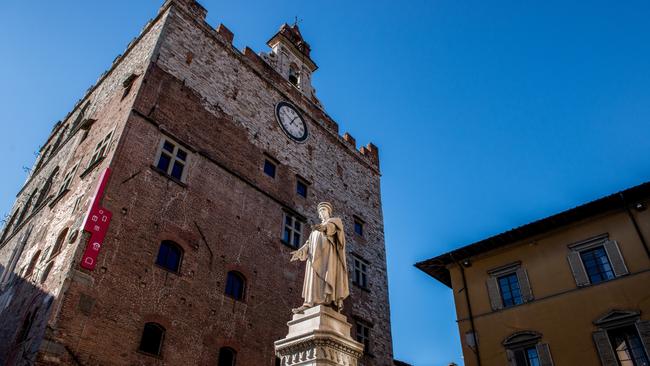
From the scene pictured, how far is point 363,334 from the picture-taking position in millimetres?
20719

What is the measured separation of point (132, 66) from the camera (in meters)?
19.3

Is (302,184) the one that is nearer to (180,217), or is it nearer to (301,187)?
(301,187)

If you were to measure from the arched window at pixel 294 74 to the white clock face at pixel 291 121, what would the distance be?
141 inches

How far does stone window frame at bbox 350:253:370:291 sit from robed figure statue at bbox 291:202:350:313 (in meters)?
14.0

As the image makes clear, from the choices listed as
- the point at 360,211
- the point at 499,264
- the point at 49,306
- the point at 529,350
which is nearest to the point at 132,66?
the point at 49,306

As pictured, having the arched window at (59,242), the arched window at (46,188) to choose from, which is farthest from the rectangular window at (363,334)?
the arched window at (46,188)

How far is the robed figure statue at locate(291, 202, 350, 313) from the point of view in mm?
7520

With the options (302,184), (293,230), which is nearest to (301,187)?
(302,184)

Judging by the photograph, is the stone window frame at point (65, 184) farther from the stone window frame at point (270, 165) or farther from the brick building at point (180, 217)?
the stone window frame at point (270, 165)

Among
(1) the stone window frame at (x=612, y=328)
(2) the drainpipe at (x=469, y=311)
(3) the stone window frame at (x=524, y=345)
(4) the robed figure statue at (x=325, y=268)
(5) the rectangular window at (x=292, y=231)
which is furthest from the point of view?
(5) the rectangular window at (x=292, y=231)

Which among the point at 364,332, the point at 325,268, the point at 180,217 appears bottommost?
the point at 325,268

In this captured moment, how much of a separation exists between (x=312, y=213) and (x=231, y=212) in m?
5.08

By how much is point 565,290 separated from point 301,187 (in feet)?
37.8

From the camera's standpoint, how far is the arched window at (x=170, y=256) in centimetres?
1422
